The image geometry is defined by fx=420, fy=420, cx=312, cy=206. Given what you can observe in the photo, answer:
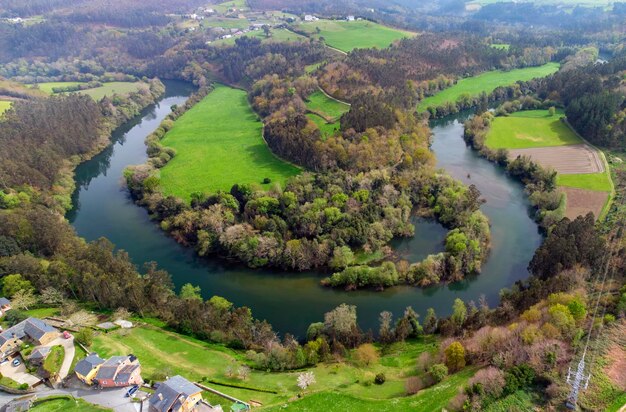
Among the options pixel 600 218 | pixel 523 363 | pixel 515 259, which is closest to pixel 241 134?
pixel 515 259

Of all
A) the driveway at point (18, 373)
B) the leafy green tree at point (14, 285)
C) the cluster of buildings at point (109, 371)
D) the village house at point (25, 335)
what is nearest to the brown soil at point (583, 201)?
the cluster of buildings at point (109, 371)

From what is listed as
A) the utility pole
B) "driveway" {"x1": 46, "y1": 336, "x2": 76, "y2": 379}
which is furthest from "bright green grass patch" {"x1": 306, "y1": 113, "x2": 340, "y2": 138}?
the utility pole

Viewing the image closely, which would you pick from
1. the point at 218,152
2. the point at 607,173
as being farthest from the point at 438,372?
the point at 218,152

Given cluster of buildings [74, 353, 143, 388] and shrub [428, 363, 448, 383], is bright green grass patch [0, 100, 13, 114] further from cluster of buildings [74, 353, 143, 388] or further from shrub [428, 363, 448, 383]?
shrub [428, 363, 448, 383]

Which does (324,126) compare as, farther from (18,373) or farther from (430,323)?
(18,373)

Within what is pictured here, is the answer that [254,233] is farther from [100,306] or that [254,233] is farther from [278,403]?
[278,403]

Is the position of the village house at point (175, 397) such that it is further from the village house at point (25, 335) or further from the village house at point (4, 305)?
the village house at point (4, 305)

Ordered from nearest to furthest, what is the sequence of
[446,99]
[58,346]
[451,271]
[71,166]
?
[58,346]
[451,271]
[71,166]
[446,99]
